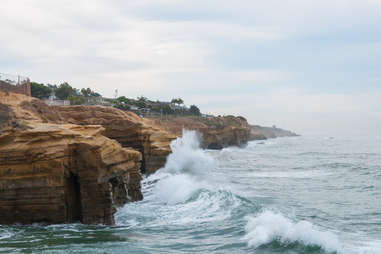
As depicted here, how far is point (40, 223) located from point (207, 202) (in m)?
7.17

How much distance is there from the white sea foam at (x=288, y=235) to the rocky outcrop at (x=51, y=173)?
14.7 feet

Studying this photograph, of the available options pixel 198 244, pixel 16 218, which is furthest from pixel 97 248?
pixel 16 218

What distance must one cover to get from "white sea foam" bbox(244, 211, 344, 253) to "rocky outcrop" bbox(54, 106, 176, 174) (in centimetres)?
1565

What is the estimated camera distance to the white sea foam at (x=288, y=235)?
11.7 meters

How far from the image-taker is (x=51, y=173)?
44.5 feet

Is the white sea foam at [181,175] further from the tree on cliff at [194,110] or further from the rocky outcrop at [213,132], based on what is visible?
the tree on cliff at [194,110]

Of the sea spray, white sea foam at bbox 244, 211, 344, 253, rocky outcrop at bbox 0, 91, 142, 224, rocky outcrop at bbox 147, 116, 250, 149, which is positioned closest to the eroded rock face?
rocky outcrop at bbox 0, 91, 142, 224

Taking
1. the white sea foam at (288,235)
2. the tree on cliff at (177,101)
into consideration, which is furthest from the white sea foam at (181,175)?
the tree on cliff at (177,101)

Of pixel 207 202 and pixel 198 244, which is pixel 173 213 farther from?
pixel 198 244

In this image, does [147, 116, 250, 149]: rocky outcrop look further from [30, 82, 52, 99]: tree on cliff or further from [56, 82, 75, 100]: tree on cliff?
[30, 82, 52, 99]: tree on cliff

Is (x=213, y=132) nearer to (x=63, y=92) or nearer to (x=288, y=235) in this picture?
(x=63, y=92)

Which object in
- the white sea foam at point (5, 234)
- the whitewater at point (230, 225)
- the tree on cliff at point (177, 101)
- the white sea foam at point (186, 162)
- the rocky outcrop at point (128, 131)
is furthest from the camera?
the tree on cliff at point (177, 101)

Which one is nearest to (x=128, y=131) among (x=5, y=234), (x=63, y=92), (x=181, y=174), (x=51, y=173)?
(x=181, y=174)

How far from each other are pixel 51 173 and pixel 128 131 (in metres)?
15.8
